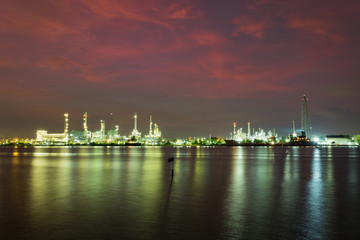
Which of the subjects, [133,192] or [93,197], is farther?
[133,192]

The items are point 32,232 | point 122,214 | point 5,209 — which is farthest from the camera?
point 5,209

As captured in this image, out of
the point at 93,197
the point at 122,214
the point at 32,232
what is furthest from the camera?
the point at 93,197

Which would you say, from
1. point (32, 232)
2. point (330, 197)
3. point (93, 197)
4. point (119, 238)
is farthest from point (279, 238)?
point (93, 197)

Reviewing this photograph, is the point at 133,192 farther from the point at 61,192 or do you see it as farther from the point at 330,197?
the point at 330,197

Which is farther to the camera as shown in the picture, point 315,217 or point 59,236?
point 315,217

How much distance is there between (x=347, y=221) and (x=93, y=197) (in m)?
13.4

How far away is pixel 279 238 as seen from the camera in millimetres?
11086

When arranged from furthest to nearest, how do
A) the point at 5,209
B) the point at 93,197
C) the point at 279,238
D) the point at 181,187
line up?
1. the point at 181,187
2. the point at 93,197
3. the point at 5,209
4. the point at 279,238

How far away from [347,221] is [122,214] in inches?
367

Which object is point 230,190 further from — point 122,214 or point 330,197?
point 122,214

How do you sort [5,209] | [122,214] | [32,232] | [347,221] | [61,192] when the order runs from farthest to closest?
1. [61,192]
2. [5,209]
3. [122,214]
4. [347,221]
5. [32,232]

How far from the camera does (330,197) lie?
20.4m

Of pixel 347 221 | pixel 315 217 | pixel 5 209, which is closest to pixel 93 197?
pixel 5 209

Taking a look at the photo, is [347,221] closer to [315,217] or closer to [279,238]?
[315,217]
